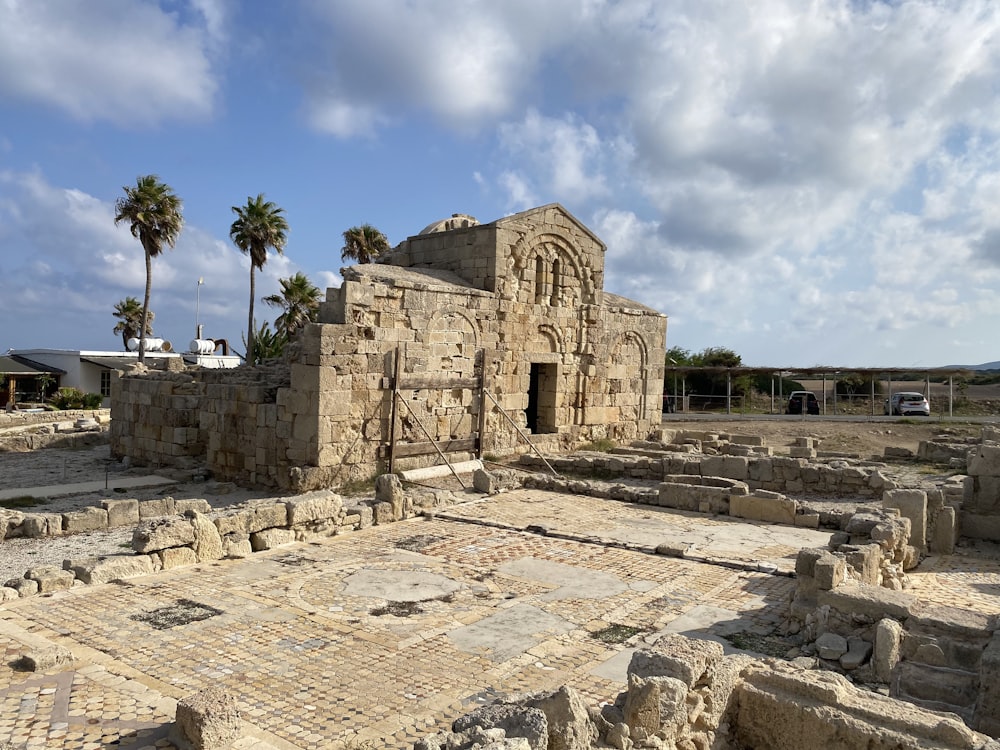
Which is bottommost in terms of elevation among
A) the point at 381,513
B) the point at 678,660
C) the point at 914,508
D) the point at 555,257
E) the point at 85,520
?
the point at 85,520

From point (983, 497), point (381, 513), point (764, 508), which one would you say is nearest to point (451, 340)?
point (381, 513)

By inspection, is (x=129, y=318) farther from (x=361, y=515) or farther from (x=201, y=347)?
(x=361, y=515)

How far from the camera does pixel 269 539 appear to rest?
33.0ft

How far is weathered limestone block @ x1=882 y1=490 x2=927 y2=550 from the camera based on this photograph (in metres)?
11.1

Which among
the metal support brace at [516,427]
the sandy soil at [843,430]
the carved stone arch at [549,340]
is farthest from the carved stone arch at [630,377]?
the sandy soil at [843,430]

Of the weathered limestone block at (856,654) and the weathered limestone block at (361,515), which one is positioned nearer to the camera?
the weathered limestone block at (856,654)

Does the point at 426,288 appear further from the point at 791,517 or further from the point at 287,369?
the point at 791,517

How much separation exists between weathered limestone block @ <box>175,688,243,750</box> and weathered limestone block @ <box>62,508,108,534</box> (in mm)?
8060

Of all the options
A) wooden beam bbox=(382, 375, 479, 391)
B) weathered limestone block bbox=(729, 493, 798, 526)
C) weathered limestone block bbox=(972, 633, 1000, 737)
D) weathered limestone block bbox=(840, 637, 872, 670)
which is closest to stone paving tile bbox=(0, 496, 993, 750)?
weathered limestone block bbox=(840, 637, 872, 670)

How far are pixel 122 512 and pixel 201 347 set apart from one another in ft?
73.8

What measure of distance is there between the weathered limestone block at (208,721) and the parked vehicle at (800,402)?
105 ft

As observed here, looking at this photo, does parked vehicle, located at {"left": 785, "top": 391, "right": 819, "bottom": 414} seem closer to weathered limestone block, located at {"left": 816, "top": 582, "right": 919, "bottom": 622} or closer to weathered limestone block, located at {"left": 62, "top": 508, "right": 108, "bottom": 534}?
weathered limestone block, located at {"left": 816, "top": 582, "right": 919, "bottom": 622}

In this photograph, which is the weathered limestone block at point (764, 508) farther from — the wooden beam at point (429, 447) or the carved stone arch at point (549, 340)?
the carved stone arch at point (549, 340)

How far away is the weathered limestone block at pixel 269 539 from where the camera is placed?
9.97m
